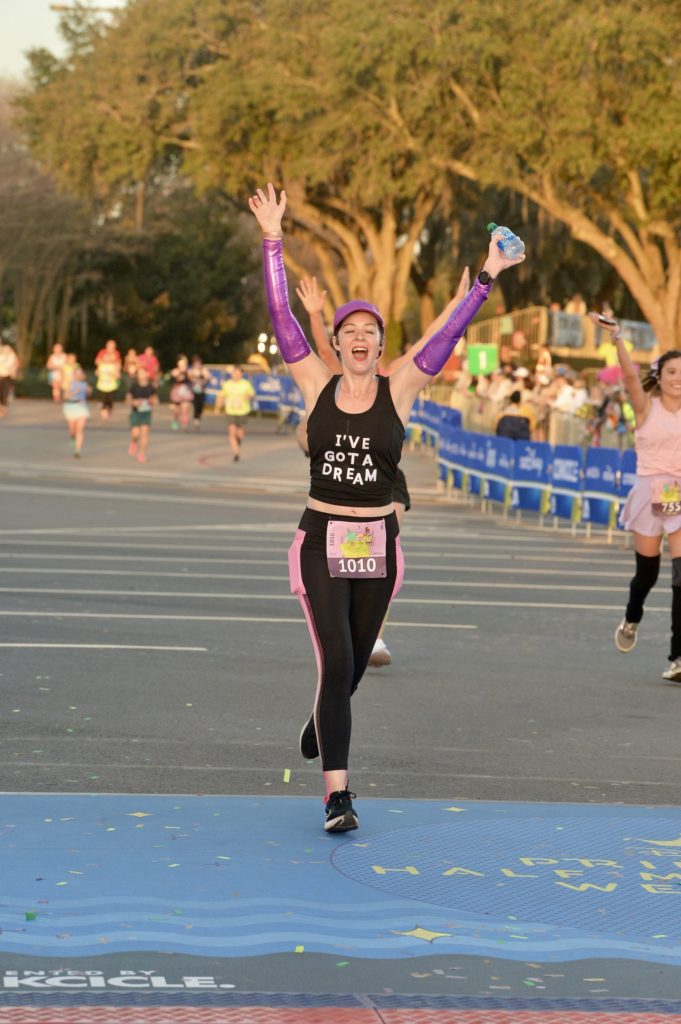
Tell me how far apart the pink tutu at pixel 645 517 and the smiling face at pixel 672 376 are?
467 millimetres

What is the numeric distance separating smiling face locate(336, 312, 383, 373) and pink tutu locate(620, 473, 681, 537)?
13.2ft

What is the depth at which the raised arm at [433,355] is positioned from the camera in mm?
7219

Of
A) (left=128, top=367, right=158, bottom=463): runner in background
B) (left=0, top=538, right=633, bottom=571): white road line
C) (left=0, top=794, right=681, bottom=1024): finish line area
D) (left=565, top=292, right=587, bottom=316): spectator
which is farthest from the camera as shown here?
(left=565, top=292, right=587, bottom=316): spectator

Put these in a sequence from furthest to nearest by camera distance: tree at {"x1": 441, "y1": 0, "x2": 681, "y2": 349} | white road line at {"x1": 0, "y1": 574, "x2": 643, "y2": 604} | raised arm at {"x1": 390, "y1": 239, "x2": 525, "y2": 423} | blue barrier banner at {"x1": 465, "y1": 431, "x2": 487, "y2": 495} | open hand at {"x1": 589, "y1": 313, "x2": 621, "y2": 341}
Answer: tree at {"x1": 441, "y1": 0, "x2": 681, "y2": 349} < blue barrier banner at {"x1": 465, "y1": 431, "x2": 487, "y2": 495} < white road line at {"x1": 0, "y1": 574, "x2": 643, "y2": 604} < open hand at {"x1": 589, "y1": 313, "x2": 621, "y2": 341} < raised arm at {"x1": 390, "y1": 239, "x2": 525, "y2": 423}

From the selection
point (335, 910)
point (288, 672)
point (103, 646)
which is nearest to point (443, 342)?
point (335, 910)

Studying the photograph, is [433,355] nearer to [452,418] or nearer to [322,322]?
[322,322]

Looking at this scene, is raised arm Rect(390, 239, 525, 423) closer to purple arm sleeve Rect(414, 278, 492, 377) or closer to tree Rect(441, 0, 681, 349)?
purple arm sleeve Rect(414, 278, 492, 377)

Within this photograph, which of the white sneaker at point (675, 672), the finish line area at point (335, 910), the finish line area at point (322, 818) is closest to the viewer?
the finish line area at point (335, 910)

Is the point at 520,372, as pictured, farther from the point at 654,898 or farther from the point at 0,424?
the point at 654,898

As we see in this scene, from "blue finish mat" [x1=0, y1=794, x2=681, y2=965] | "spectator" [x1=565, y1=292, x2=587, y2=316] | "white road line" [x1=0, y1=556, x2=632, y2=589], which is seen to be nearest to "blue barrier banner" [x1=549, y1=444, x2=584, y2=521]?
"white road line" [x1=0, y1=556, x2=632, y2=589]

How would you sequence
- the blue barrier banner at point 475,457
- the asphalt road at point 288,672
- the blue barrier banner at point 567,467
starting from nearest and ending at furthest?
the asphalt road at point 288,672
the blue barrier banner at point 567,467
the blue barrier banner at point 475,457

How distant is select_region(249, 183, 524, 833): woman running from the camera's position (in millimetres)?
7059

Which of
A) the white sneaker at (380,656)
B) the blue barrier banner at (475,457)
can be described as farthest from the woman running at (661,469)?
the blue barrier banner at (475,457)

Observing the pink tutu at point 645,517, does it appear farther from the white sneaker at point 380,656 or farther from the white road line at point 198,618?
the white road line at point 198,618
